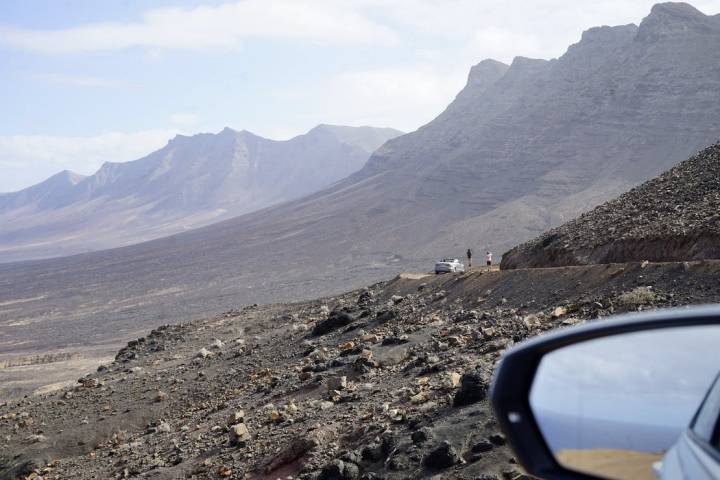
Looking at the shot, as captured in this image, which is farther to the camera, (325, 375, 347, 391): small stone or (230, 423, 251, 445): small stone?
(325, 375, 347, 391): small stone

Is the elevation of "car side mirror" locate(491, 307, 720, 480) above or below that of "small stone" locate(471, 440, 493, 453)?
above

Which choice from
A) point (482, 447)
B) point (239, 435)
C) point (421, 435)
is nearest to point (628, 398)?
point (482, 447)

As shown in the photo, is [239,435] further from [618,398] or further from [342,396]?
[618,398]

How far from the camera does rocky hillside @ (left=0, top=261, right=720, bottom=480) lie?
7.79 meters

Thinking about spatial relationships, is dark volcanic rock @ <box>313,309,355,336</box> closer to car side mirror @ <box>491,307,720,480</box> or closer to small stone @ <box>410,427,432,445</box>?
small stone @ <box>410,427,432,445</box>

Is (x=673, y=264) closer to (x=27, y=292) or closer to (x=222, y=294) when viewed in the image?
(x=222, y=294)

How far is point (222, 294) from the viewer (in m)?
83.8

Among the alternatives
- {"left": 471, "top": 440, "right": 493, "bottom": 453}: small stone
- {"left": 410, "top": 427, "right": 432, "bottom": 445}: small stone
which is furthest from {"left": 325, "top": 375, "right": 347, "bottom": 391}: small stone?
{"left": 471, "top": 440, "right": 493, "bottom": 453}: small stone

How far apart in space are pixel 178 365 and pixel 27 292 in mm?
101578

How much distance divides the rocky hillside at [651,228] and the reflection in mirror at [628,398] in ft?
43.2

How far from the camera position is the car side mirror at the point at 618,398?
180cm

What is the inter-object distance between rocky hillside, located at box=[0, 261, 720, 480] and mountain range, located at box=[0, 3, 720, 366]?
5088 centimetres

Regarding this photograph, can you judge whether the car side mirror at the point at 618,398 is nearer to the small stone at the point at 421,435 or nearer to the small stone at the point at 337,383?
the small stone at the point at 421,435

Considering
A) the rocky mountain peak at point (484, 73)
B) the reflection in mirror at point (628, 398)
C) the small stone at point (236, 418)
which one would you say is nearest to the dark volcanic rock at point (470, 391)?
the small stone at point (236, 418)
